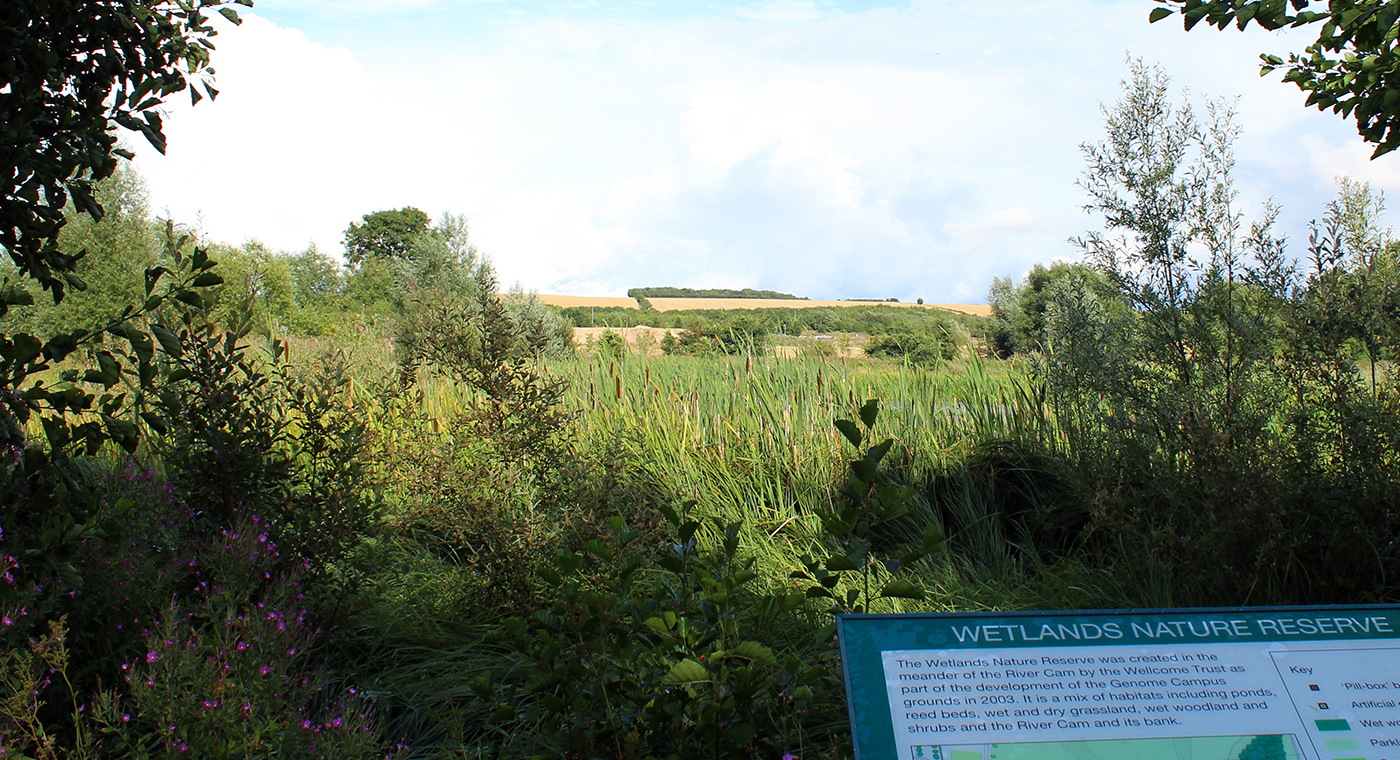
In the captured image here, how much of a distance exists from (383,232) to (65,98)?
48.0 metres

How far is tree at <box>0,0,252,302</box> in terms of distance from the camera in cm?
201

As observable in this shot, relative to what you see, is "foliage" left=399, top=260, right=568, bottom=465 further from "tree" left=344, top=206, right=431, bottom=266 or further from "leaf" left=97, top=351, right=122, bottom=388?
"tree" left=344, top=206, right=431, bottom=266

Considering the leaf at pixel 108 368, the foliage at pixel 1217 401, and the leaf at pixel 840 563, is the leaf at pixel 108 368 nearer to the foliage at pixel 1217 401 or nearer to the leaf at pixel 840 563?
the leaf at pixel 840 563

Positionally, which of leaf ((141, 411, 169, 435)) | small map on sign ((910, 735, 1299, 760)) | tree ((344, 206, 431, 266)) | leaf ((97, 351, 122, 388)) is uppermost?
tree ((344, 206, 431, 266))

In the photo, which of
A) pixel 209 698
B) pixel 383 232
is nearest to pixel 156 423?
pixel 209 698

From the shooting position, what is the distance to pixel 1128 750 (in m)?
1.66

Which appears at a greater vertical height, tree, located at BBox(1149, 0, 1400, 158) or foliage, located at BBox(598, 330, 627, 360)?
tree, located at BBox(1149, 0, 1400, 158)

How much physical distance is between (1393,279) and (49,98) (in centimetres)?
484

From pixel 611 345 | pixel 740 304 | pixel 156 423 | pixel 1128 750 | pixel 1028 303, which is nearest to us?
pixel 1128 750

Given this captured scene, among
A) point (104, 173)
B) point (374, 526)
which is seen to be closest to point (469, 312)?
point (374, 526)

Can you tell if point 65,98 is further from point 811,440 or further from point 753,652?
point 811,440

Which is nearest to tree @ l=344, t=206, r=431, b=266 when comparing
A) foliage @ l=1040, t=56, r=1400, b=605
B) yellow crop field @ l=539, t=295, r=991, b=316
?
yellow crop field @ l=539, t=295, r=991, b=316

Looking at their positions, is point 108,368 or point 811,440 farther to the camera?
point 811,440

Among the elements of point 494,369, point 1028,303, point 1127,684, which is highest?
point 1028,303
